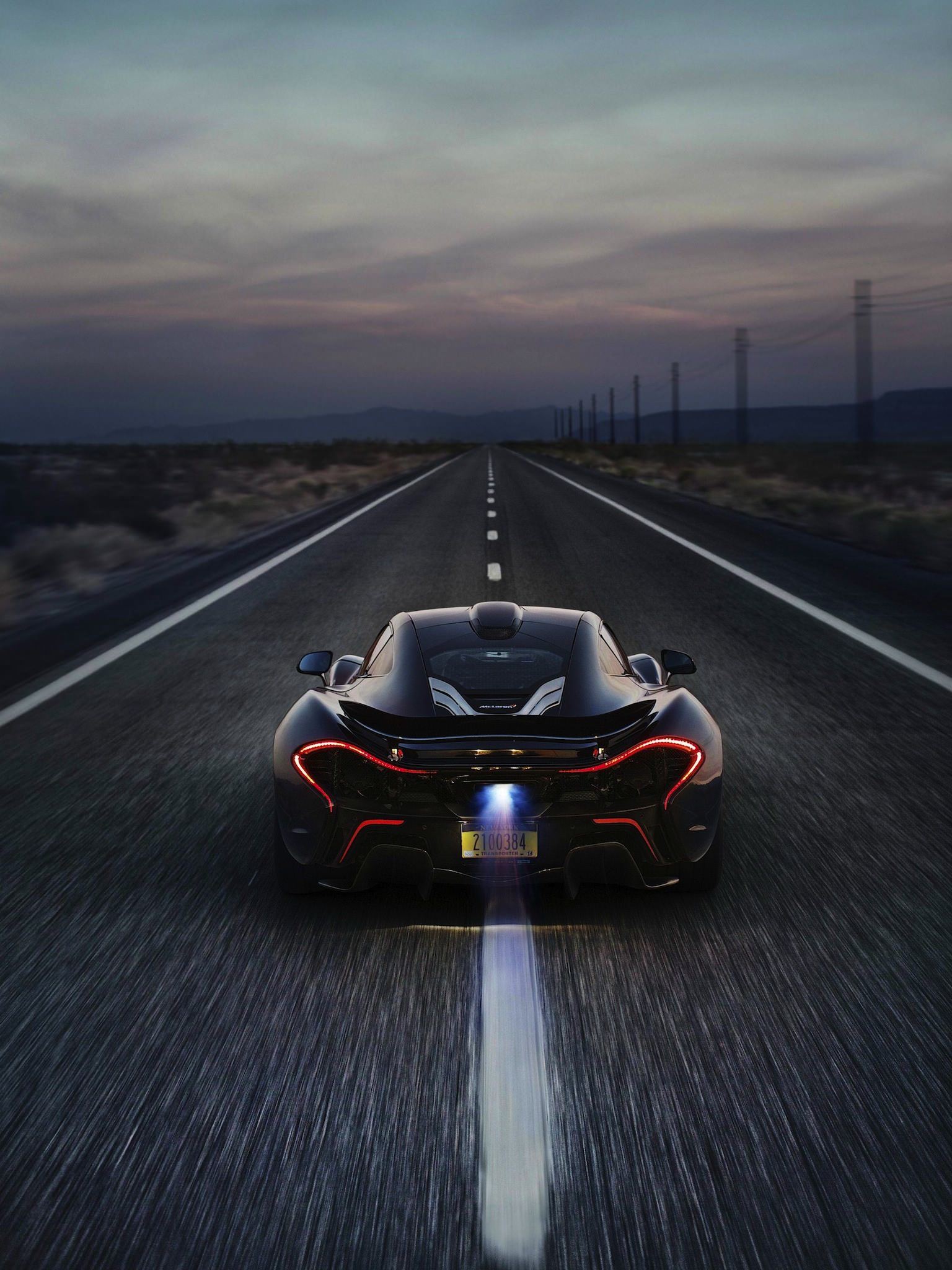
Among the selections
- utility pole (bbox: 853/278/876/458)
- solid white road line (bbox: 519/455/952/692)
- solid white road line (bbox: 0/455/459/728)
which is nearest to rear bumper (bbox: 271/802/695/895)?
solid white road line (bbox: 0/455/459/728)

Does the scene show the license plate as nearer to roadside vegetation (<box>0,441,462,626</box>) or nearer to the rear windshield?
the rear windshield

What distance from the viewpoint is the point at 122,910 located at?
15.2ft

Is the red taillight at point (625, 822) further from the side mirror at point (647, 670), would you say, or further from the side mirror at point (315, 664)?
the side mirror at point (315, 664)

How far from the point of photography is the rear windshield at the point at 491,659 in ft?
15.5

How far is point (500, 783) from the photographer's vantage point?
4184 mm

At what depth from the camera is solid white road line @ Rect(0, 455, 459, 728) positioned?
8445mm

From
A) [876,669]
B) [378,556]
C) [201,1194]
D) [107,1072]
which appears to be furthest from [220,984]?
[378,556]

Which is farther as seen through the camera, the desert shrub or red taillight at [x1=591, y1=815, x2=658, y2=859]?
the desert shrub

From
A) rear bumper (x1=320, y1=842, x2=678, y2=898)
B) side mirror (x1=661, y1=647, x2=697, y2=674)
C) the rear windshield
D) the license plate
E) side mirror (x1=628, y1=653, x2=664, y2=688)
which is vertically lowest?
rear bumper (x1=320, y1=842, x2=678, y2=898)

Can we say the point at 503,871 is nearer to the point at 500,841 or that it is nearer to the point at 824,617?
the point at 500,841

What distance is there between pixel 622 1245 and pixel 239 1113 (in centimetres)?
112

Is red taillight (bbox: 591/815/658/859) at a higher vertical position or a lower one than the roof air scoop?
lower

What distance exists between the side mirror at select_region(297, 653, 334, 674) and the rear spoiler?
4.18 ft

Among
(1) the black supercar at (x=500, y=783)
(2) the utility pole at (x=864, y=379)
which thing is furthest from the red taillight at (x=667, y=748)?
(2) the utility pole at (x=864, y=379)
